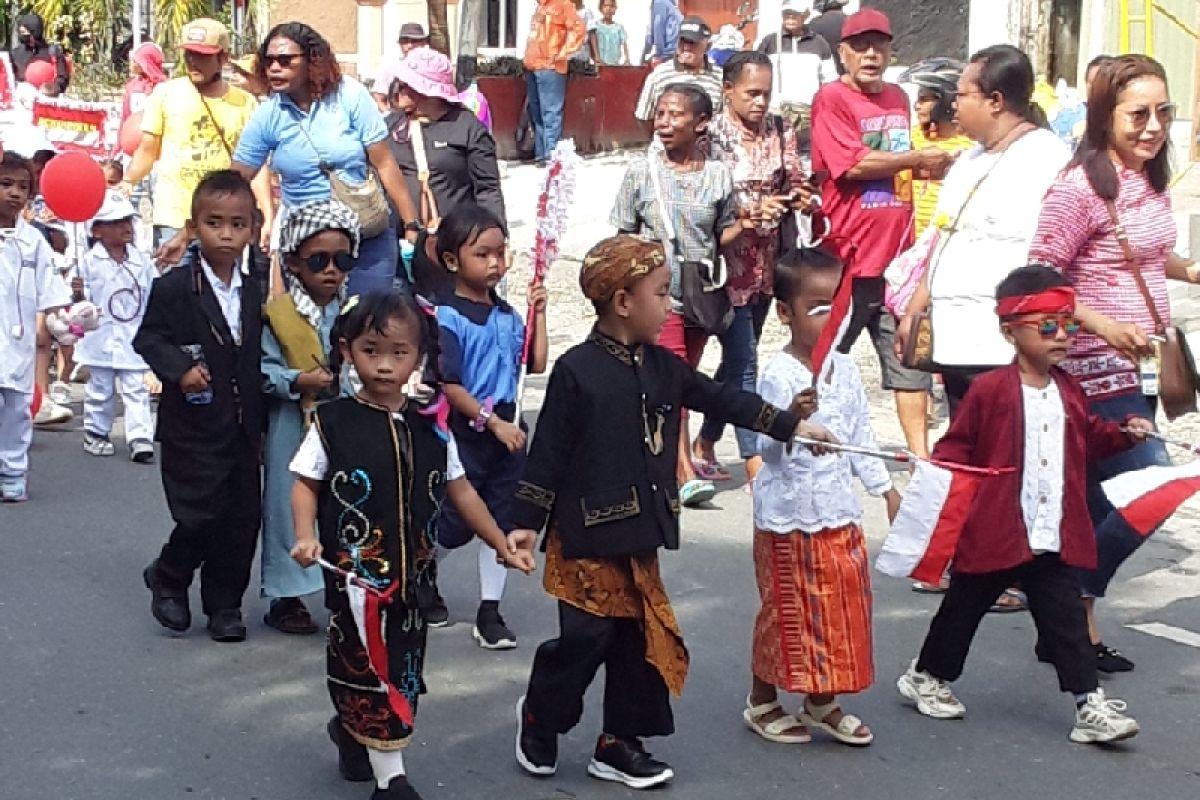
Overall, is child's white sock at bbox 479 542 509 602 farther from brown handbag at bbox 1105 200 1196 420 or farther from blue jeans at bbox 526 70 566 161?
blue jeans at bbox 526 70 566 161

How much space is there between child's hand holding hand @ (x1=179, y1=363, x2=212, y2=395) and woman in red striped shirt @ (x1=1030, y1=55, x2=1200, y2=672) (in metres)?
2.63

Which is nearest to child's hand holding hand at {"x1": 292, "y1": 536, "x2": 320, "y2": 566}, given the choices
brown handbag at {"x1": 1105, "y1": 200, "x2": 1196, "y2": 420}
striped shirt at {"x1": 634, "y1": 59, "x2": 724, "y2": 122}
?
brown handbag at {"x1": 1105, "y1": 200, "x2": 1196, "y2": 420}

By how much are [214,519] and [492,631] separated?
974 mm

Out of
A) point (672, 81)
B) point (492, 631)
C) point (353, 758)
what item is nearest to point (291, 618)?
point (492, 631)

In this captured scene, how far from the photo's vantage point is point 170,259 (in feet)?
24.8

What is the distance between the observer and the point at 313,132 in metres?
8.19

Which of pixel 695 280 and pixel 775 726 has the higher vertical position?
pixel 695 280

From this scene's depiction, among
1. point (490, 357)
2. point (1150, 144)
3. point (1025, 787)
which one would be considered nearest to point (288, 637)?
point (490, 357)

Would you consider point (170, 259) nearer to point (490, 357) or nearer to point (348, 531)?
point (490, 357)

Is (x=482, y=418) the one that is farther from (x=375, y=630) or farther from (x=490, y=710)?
(x=375, y=630)

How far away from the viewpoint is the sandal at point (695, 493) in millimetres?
8672

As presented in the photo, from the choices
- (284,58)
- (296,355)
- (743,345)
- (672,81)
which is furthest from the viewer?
(672,81)

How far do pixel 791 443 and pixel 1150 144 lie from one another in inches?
69.3

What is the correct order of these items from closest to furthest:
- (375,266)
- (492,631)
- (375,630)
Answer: (375,630)
(492,631)
(375,266)
